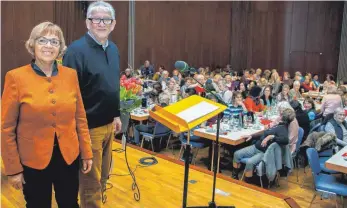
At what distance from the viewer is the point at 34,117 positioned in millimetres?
2357

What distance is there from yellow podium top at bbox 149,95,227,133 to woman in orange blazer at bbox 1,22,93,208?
0.74 m

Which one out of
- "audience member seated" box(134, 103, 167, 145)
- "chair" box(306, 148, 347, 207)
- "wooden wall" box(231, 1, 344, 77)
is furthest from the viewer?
"wooden wall" box(231, 1, 344, 77)

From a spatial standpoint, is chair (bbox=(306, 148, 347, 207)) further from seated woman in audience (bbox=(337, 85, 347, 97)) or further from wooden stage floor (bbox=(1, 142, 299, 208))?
seated woman in audience (bbox=(337, 85, 347, 97))

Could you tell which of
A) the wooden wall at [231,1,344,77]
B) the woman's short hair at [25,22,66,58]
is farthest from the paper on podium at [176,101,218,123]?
the wooden wall at [231,1,344,77]

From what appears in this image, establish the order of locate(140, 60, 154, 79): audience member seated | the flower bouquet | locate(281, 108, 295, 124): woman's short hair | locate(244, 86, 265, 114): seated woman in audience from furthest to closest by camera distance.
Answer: locate(140, 60, 154, 79): audience member seated
locate(244, 86, 265, 114): seated woman in audience
locate(281, 108, 295, 124): woman's short hair
the flower bouquet

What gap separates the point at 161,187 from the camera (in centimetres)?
471

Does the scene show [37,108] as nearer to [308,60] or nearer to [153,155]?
[153,155]

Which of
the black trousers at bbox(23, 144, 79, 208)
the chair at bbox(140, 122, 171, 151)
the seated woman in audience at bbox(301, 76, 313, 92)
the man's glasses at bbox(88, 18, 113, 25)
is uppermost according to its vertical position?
the man's glasses at bbox(88, 18, 113, 25)

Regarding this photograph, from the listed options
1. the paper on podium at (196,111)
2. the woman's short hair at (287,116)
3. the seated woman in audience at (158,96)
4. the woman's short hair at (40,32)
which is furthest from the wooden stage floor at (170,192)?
the seated woman in audience at (158,96)

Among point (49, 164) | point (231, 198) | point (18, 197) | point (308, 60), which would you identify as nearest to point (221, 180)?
point (231, 198)

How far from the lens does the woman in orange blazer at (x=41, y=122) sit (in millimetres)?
2342

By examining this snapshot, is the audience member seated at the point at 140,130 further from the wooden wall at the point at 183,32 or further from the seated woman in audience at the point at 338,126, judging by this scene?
the wooden wall at the point at 183,32

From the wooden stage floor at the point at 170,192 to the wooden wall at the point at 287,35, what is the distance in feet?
45.7

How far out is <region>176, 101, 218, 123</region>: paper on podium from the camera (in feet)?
9.88
